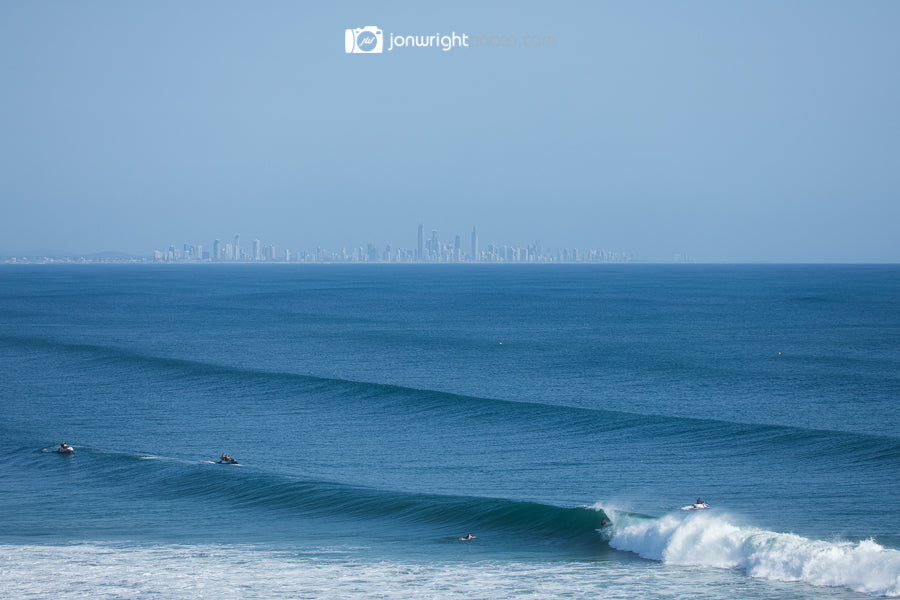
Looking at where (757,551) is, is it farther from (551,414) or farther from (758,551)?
(551,414)

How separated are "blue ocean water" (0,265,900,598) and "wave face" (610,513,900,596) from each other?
0.08 meters

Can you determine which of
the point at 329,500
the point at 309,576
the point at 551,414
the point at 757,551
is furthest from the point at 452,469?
the point at 757,551

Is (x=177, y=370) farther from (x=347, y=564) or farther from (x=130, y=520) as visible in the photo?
(x=347, y=564)

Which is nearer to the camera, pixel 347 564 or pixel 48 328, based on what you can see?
pixel 347 564

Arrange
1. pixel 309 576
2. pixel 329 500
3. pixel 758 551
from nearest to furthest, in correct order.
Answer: pixel 309 576 < pixel 758 551 < pixel 329 500

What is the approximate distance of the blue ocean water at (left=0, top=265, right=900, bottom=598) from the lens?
92.2 feet

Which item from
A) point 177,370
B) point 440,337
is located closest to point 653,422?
point 177,370

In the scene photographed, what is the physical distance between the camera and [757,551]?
2895 centimetres

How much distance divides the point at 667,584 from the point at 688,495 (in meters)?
11.1

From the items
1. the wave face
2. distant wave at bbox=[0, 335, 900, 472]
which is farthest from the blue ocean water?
distant wave at bbox=[0, 335, 900, 472]

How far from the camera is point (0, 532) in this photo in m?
32.7

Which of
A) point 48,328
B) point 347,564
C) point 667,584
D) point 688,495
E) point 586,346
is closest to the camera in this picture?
point 667,584

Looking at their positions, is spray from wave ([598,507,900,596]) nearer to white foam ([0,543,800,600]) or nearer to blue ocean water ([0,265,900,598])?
blue ocean water ([0,265,900,598])

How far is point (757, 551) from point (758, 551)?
0.04 m
